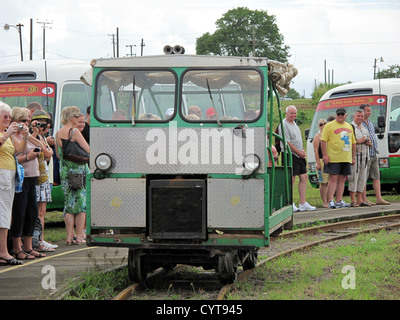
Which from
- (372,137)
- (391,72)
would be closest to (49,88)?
(372,137)

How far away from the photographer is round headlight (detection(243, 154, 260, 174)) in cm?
731

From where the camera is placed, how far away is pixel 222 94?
→ 304 inches

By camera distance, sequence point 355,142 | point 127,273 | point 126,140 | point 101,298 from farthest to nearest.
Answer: point 355,142 → point 127,273 → point 126,140 → point 101,298

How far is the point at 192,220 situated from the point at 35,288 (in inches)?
67.7

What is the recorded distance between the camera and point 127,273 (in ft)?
27.5

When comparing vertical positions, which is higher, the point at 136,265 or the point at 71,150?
the point at 71,150

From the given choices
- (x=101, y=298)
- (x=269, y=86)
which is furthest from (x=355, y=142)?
(x=101, y=298)

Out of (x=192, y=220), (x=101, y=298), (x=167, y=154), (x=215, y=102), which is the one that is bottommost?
(x=101, y=298)

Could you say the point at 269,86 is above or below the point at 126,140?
above

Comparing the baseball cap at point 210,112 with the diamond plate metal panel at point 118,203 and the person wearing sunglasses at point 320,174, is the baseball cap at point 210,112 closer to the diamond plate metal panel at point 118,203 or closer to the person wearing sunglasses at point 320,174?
the diamond plate metal panel at point 118,203

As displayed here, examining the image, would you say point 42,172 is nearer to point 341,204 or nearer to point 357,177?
point 341,204

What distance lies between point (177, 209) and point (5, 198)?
2527 millimetres
